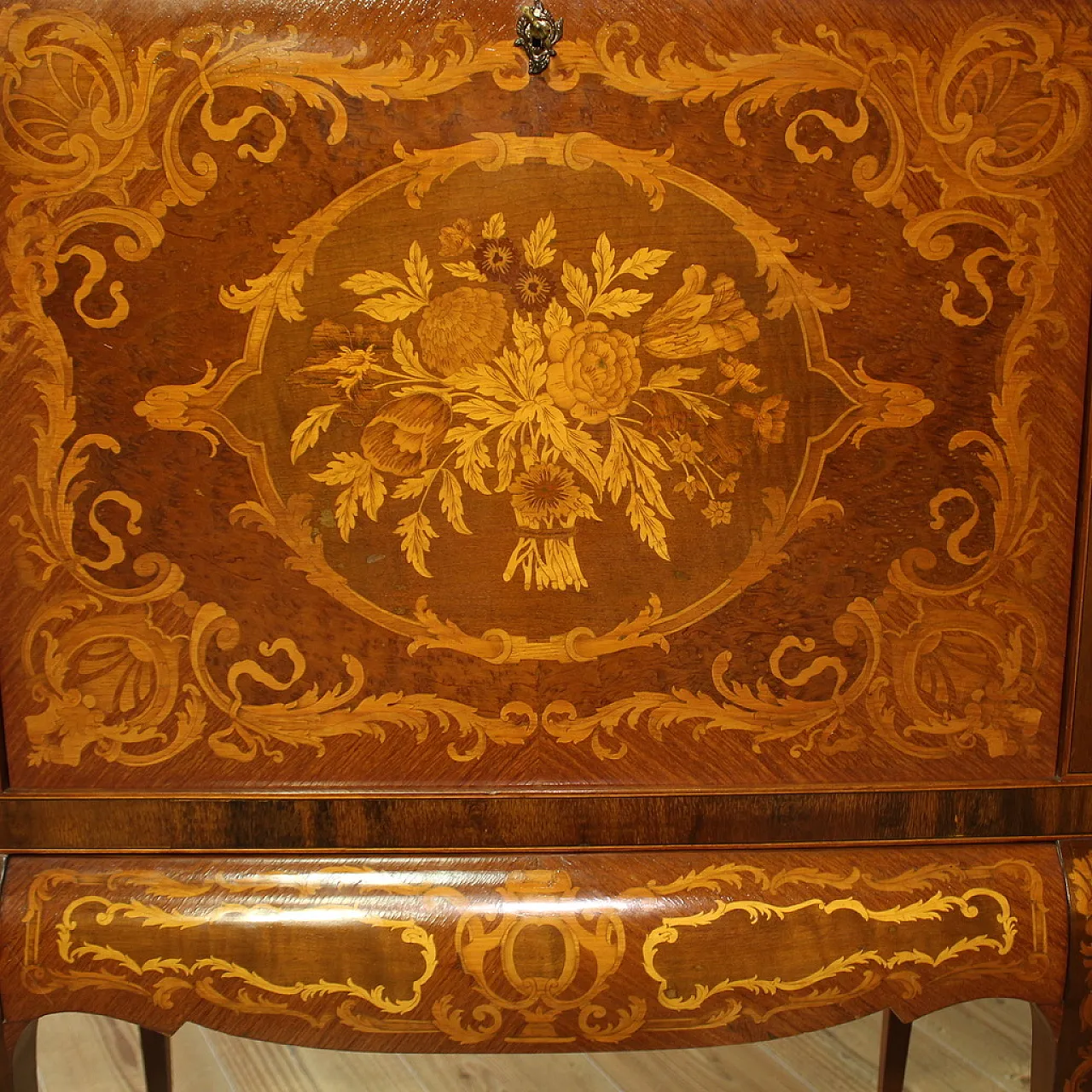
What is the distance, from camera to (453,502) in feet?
1.92

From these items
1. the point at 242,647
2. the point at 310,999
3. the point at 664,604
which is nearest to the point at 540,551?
the point at 664,604

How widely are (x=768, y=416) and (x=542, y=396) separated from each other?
0.13 meters

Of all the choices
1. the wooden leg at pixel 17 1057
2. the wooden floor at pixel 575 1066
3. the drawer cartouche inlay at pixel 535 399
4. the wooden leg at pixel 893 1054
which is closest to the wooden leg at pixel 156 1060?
the wooden floor at pixel 575 1066

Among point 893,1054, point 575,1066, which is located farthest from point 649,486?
point 575,1066

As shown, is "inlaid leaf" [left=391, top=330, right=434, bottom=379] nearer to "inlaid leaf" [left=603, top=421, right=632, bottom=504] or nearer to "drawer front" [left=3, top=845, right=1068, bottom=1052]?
"inlaid leaf" [left=603, top=421, right=632, bottom=504]

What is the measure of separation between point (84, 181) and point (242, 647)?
0.89 feet

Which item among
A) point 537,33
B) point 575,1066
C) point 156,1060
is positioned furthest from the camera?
point 575,1066

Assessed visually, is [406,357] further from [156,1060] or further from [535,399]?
[156,1060]

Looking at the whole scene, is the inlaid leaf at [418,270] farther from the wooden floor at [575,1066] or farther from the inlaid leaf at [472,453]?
the wooden floor at [575,1066]

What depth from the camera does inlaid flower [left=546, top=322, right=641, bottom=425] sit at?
0.57 metres

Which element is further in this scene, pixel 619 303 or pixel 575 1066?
pixel 575 1066

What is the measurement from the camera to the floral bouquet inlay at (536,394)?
0.57 meters

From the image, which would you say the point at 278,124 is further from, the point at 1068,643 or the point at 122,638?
the point at 1068,643

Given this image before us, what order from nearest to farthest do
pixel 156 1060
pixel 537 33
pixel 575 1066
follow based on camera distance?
pixel 537 33
pixel 156 1060
pixel 575 1066
